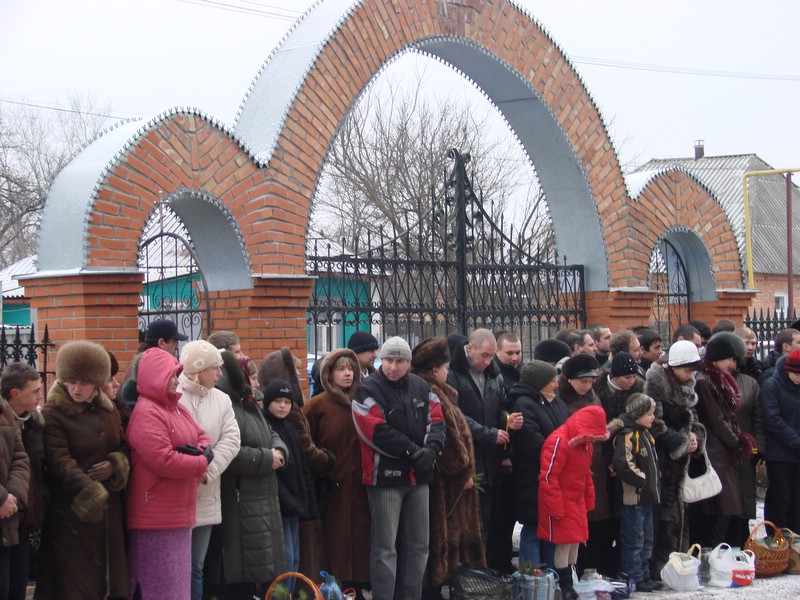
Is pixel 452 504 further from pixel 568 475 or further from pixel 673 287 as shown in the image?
pixel 673 287

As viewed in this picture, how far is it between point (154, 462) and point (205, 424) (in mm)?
439

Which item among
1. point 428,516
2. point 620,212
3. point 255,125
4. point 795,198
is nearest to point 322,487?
point 428,516

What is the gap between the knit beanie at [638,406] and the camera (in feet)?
21.9

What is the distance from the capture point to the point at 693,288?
11.6m

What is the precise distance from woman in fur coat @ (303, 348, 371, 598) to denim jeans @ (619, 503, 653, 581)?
176cm

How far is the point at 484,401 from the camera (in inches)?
259

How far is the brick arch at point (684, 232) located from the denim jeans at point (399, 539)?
5.01m

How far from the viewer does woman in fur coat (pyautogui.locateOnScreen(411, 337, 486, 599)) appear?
6098 mm

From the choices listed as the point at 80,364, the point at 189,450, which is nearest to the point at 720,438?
the point at 189,450

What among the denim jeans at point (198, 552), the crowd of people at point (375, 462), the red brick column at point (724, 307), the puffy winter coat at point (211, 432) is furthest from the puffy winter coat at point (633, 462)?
the red brick column at point (724, 307)

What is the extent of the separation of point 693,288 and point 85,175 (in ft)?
23.4

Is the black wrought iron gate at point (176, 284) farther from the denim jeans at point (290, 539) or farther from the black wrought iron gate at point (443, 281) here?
the denim jeans at point (290, 539)

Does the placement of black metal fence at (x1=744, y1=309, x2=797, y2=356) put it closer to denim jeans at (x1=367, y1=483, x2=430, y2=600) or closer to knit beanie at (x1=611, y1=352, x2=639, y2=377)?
knit beanie at (x1=611, y1=352, x2=639, y2=377)

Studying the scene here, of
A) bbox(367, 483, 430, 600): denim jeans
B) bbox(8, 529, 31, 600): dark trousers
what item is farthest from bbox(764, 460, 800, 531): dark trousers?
bbox(8, 529, 31, 600): dark trousers
